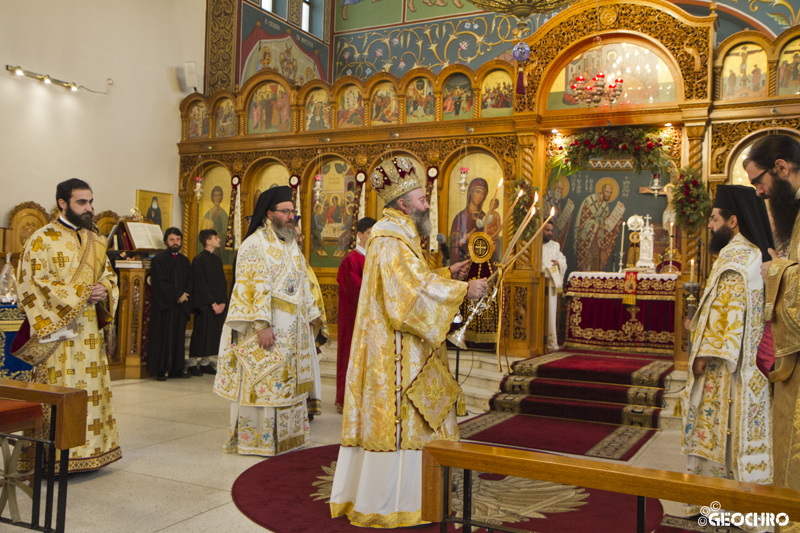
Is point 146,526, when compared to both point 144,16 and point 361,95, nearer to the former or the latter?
point 361,95

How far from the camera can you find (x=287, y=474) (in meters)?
4.70

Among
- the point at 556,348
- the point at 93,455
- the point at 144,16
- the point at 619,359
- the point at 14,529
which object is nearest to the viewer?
the point at 14,529

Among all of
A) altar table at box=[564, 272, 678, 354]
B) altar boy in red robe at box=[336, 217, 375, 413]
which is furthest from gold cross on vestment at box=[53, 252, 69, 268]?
altar table at box=[564, 272, 678, 354]

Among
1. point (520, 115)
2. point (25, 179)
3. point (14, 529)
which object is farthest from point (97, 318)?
point (520, 115)

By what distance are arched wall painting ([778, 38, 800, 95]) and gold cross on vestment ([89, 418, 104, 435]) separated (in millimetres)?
8025

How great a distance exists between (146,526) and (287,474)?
47.0 inches

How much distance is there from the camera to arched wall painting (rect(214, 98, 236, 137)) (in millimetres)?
11375

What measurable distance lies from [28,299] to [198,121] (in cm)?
772

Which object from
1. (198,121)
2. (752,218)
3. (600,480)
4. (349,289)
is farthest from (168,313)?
(600,480)

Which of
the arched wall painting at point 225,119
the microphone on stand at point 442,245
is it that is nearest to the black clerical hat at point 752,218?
the microphone on stand at point 442,245

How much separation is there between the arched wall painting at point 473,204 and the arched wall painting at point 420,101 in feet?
2.79

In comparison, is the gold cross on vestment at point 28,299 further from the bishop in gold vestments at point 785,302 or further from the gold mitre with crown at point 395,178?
the bishop in gold vestments at point 785,302

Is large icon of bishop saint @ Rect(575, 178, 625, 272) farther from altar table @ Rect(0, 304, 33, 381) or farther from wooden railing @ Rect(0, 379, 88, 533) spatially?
wooden railing @ Rect(0, 379, 88, 533)

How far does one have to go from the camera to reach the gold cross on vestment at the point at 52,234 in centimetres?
456
